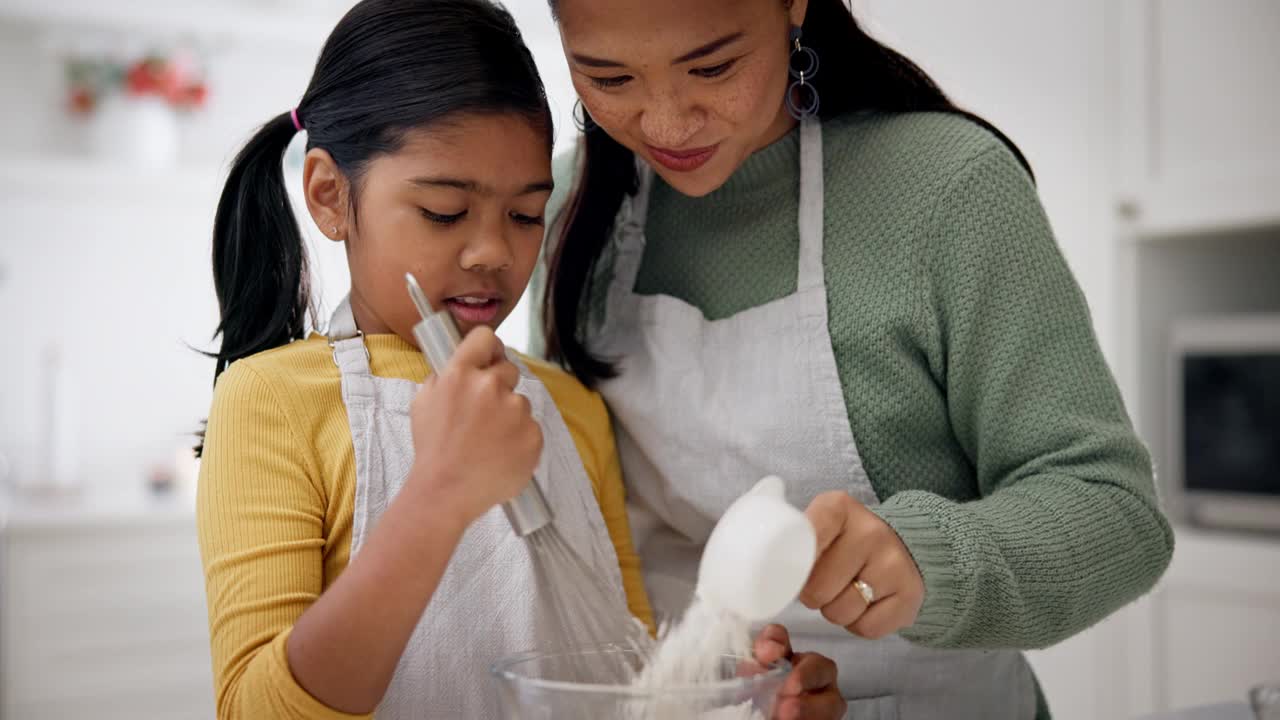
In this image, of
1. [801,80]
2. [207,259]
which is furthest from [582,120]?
[207,259]

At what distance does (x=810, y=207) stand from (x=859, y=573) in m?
0.41

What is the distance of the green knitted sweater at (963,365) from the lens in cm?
83

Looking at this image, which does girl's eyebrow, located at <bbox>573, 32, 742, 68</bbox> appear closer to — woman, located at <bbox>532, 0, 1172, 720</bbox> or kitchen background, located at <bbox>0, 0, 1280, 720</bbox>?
woman, located at <bbox>532, 0, 1172, 720</bbox>

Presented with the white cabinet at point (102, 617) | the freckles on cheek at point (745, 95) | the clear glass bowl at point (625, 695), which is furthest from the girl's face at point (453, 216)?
the white cabinet at point (102, 617)

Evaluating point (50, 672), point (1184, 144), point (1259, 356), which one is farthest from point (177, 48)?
point (1259, 356)

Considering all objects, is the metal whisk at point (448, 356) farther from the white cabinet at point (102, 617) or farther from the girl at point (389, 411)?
the white cabinet at point (102, 617)

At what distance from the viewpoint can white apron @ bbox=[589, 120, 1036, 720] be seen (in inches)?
39.8

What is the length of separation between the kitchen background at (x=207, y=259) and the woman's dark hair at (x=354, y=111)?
0.62m

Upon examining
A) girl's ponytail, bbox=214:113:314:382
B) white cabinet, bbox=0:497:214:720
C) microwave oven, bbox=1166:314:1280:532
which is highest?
girl's ponytail, bbox=214:113:314:382

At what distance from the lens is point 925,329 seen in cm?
97

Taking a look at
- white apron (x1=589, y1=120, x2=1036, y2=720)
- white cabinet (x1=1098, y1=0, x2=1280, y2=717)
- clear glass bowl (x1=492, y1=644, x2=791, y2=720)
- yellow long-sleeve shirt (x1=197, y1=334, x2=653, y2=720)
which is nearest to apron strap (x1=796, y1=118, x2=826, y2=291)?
white apron (x1=589, y1=120, x2=1036, y2=720)

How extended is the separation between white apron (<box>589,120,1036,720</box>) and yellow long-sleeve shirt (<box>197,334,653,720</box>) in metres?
0.24

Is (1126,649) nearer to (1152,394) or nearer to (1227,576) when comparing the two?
(1227,576)

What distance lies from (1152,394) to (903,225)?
150cm
